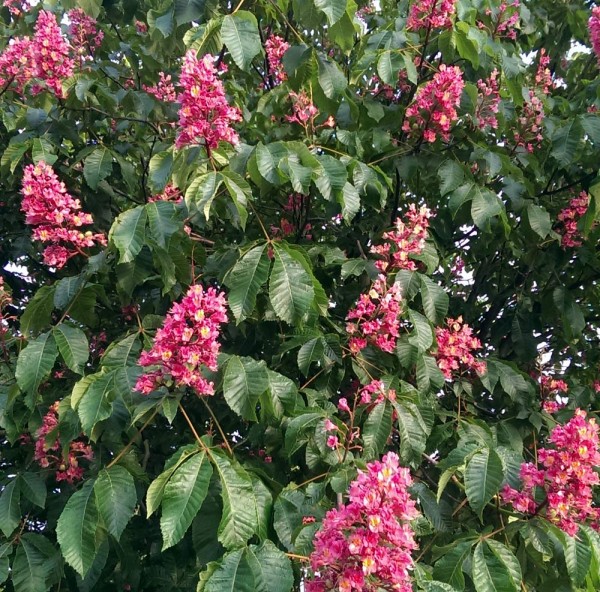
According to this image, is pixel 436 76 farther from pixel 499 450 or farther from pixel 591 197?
pixel 499 450

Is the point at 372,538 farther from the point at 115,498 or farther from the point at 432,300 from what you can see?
the point at 432,300

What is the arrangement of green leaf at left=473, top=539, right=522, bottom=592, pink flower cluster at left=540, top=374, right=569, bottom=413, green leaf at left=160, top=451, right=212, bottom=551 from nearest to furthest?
green leaf at left=160, top=451, right=212, bottom=551 → green leaf at left=473, top=539, right=522, bottom=592 → pink flower cluster at left=540, top=374, right=569, bottom=413

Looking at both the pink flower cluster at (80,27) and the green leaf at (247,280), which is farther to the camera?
the pink flower cluster at (80,27)

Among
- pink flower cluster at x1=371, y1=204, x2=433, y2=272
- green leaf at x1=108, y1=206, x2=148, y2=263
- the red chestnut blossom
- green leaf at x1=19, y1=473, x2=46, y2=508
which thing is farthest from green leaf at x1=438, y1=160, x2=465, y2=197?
green leaf at x1=19, y1=473, x2=46, y2=508

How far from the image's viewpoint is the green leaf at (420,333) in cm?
204

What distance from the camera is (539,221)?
2.47 m

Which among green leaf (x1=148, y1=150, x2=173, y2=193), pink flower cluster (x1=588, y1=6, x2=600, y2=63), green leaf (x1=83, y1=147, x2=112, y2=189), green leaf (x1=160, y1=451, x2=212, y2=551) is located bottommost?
green leaf (x1=160, y1=451, x2=212, y2=551)

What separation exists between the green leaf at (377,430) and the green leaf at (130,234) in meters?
0.77

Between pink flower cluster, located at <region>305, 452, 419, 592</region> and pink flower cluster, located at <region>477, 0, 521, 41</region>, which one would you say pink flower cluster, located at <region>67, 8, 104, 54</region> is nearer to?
pink flower cluster, located at <region>477, 0, 521, 41</region>

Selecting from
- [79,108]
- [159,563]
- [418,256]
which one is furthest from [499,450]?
[79,108]

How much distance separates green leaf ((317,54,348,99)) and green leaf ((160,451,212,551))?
4.11 feet

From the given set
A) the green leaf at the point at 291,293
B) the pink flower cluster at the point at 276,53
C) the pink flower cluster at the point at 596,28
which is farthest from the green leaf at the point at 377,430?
the pink flower cluster at the point at 596,28

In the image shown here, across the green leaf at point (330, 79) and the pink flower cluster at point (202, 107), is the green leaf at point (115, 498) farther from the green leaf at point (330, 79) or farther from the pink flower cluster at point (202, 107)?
the green leaf at point (330, 79)

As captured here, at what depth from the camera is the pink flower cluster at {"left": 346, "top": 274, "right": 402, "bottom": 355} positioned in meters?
2.04
